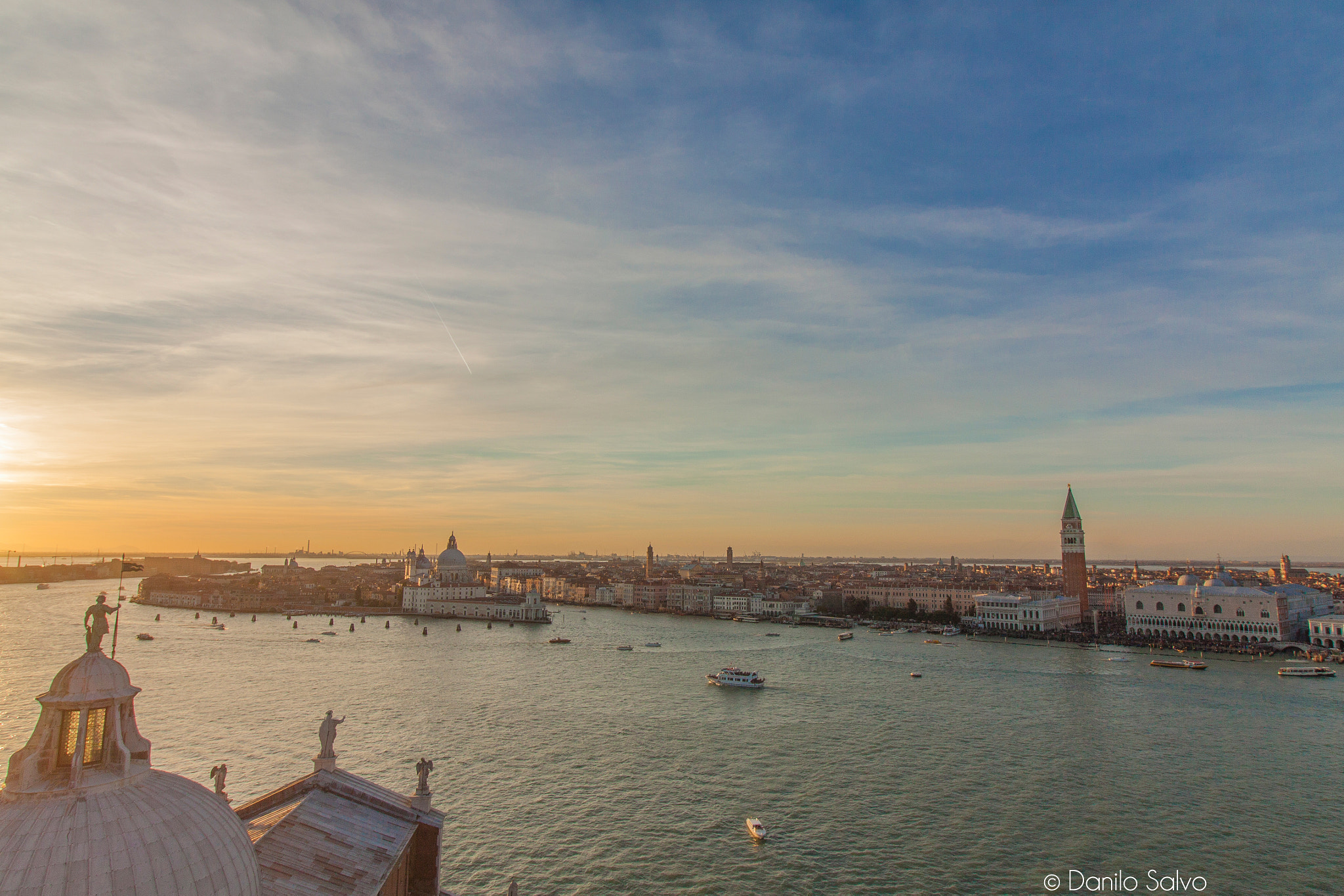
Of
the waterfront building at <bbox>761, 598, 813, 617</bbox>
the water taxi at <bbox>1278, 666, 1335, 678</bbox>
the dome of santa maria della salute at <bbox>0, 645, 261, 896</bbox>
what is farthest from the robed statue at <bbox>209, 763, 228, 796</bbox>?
the waterfront building at <bbox>761, 598, 813, 617</bbox>

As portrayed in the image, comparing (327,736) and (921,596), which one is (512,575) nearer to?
(921,596)

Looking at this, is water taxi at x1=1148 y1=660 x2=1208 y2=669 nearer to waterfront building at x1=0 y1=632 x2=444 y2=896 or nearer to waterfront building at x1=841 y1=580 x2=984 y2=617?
waterfront building at x1=841 y1=580 x2=984 y2=617

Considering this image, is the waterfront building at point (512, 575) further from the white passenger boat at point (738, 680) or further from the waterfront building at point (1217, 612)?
the waterfront building at point (1217, 612)

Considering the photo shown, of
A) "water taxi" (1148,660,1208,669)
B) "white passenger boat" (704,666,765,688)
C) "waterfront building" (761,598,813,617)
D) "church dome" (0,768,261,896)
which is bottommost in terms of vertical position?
"waterfront building" (761,598,813,617)

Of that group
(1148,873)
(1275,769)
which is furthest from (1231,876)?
(1275,769)

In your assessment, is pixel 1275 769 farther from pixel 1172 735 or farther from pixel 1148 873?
pixel 1148 873

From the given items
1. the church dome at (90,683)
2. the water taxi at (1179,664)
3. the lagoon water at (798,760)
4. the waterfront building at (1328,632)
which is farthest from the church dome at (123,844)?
the waterfront building at (1328,632)
